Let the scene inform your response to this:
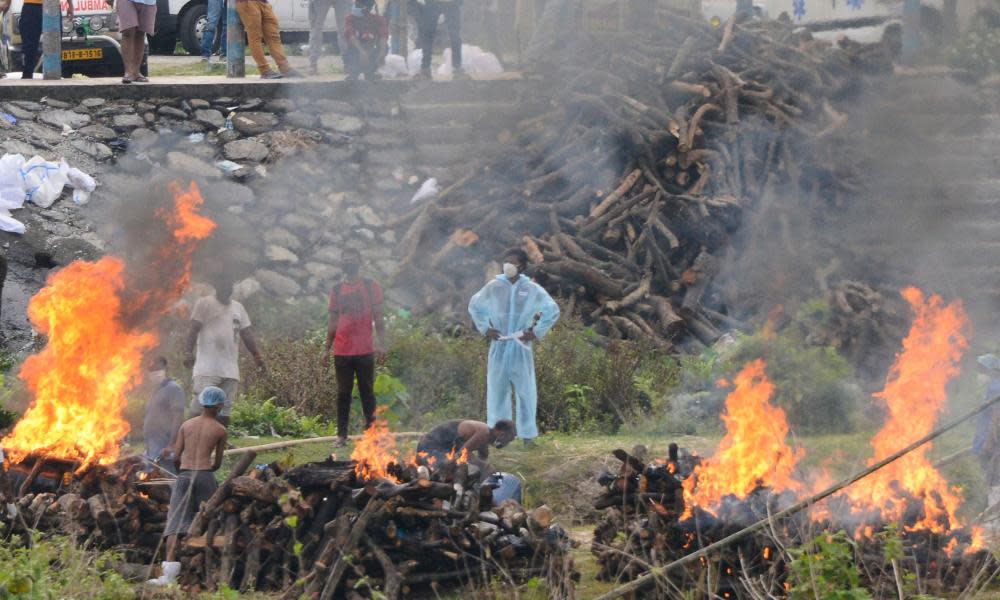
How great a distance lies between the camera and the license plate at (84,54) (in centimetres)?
2033

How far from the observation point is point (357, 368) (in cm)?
1297

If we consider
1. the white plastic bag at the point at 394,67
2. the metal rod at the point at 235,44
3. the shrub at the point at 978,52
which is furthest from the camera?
the shrub at the point at 978,52

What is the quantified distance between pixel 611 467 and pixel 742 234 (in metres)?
5.92

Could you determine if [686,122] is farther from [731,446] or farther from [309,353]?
[731,446]

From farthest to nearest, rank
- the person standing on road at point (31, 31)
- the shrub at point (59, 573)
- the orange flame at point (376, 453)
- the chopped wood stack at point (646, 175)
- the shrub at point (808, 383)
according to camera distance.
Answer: the person standing on road at point (31, 31) < the chopped wood stack at point (646, 175) < the shrub at point (808, 383) < the orange flame at point (376, 453) < the shrub at point (59, 573)

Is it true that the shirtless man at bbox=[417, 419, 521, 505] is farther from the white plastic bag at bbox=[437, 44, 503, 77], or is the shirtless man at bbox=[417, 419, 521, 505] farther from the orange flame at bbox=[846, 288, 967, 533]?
the white plastic bag at bbox=[437, 44, 503, 77]

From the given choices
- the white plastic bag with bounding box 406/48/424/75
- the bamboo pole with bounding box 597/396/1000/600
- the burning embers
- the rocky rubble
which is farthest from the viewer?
the white plastic bag with bounding box 406/48/424/75

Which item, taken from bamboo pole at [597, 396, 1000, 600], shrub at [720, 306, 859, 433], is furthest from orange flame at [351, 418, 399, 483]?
shrub at [720, 306, 859, 433]

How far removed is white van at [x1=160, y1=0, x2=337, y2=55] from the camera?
82.4 feet

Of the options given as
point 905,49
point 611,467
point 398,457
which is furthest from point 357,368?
point 905,49

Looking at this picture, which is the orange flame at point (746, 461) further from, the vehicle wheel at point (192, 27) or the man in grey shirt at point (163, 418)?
the vehicle wheel at point (192, 27)

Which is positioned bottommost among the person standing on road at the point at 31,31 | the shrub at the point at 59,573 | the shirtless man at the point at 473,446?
the shirtless man at the point at 473,446

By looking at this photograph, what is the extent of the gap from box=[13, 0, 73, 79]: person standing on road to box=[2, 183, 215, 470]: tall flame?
19.8 feet

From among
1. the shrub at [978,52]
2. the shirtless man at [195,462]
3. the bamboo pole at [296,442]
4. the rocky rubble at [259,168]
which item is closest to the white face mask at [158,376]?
the bamboo pole at [296,442]
